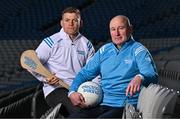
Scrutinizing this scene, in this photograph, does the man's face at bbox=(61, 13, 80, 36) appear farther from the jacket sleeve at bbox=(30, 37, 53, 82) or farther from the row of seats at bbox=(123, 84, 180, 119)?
the row of seats at bbox=(123, 84, 180, 119)

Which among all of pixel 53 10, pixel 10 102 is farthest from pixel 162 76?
pixel 53 10

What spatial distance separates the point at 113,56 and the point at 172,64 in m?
3.46

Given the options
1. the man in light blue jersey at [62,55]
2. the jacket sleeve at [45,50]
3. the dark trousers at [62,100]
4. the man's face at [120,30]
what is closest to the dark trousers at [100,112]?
the dark trousers at [62,100]

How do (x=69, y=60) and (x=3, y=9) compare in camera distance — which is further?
(x=3, y=9)

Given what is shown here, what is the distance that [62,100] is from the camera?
3.63m

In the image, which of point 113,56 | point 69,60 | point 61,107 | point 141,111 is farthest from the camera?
point 69,60

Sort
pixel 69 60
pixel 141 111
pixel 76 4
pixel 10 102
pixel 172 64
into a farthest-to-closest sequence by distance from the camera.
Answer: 1. pixel 76 4
2. pixel 172 64
3. pixel 10 102
4. pixel 69 60
5. pixel 141 111

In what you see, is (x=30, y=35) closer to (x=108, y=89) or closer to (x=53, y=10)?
(x=53, y=10)

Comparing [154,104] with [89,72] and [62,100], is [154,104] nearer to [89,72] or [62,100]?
[89,72]

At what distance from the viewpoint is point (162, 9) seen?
12.3 metres

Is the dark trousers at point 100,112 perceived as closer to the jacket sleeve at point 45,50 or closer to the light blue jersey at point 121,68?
the light blue jersey at point 121,68

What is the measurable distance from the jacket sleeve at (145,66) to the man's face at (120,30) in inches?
4.9

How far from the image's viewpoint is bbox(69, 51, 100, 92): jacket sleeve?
3170mm

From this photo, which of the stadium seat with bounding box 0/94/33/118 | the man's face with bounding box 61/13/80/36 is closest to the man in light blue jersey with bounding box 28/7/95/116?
the man's face with bounding box 61/13/80/36
